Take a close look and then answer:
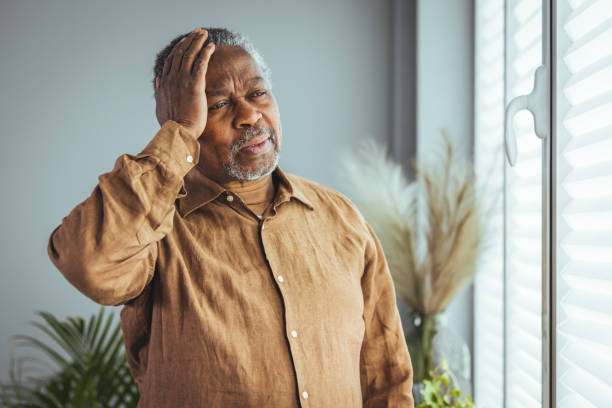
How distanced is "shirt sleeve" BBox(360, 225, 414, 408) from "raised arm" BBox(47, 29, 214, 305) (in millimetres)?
502

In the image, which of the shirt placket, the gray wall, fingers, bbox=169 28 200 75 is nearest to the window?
the shirt placket

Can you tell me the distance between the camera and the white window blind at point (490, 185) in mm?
1805

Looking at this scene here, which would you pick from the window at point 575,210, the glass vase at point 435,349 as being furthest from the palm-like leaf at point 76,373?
the window at point 575,210

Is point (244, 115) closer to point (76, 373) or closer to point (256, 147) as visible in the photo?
point (256, 147)

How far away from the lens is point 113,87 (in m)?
2.20

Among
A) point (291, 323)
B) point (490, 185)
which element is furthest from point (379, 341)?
point (490, 185)

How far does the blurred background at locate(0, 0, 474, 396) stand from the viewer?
2064 millimetres

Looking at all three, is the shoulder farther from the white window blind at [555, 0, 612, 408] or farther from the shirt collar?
the white window blind at [555, 0, 612, 408]

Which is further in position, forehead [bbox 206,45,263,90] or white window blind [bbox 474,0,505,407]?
white window blind [bbox 474,0,505,407]

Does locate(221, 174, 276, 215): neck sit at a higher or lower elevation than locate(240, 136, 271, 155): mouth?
lower

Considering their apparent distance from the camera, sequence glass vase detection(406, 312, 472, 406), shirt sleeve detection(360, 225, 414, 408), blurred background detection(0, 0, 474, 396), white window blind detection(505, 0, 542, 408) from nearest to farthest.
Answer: shirt sleeve detection(360, 225, 414, 408) → white window blind detection(505, 0, 542, 408) → glass vase detection(406, 312, 472, 406) → blurred background detection(0, 0, 474, 396)

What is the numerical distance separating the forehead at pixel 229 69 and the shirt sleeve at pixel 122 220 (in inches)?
7.2

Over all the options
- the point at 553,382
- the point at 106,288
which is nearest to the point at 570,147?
the point at 553,382

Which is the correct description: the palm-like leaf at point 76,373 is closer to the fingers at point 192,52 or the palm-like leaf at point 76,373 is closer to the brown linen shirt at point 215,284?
the brown linen shirt at point 215,284
